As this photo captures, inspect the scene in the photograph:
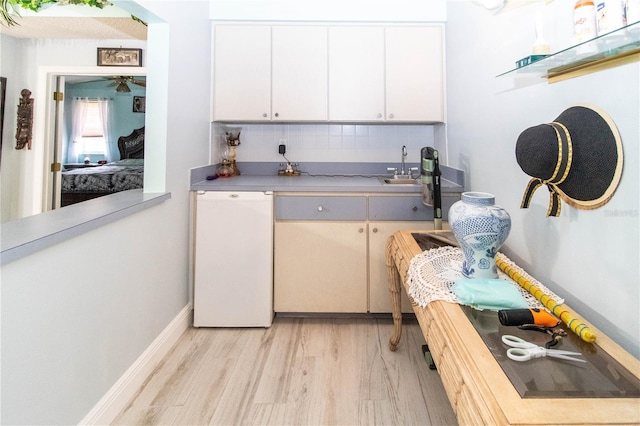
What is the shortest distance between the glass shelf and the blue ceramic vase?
467 millimetres

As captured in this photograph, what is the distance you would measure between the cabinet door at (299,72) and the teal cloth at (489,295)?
195cm

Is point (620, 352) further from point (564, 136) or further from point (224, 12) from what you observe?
point (224, 12)

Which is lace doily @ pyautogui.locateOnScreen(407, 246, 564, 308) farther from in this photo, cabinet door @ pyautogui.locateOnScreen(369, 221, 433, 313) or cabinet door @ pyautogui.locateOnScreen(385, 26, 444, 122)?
cabinet door @ pyautogui.locateOnScreen(385, 26, 444, 122)

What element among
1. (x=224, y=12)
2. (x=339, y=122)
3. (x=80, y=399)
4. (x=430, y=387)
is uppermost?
(x=224, y=12)

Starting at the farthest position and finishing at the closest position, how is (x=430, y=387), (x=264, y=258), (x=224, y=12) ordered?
(x=224, y=12)
(x=264, y=258)
(x=430, y=387)

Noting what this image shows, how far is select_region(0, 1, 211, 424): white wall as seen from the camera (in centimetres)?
105

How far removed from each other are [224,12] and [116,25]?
1.16 m

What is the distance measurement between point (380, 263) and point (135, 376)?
153cm

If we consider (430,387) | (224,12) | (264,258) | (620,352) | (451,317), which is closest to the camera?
(620,352)

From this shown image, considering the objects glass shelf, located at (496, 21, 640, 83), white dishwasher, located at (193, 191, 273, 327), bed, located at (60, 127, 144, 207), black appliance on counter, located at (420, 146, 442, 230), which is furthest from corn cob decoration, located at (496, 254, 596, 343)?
bed, located at (60, 127, 144, 207)

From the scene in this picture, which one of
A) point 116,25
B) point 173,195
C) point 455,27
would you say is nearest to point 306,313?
point 173,195

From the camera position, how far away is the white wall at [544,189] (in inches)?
37.1

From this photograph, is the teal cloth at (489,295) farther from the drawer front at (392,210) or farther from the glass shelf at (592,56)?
the drawer front at (392,210)

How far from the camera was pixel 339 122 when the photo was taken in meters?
2.77
